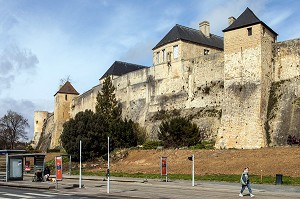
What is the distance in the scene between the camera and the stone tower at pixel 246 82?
113 feet

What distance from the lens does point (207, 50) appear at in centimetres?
5006

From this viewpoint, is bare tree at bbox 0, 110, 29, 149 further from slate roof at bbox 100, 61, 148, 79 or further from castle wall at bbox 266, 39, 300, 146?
castle wall at bbox 266, 39, 300, 146

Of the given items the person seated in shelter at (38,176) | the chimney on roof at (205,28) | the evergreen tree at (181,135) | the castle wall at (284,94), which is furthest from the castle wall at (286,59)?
the person seated in shelter at (38,176)

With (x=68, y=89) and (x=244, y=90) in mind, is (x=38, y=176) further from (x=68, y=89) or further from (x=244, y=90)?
(x=68, y=89)

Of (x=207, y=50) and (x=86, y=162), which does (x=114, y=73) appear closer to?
(x=207, y=50)

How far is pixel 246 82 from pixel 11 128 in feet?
211

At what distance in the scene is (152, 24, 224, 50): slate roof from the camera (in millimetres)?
48156

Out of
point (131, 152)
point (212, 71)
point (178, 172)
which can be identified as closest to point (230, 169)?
point (178, 172)

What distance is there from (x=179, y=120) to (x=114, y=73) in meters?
25.6

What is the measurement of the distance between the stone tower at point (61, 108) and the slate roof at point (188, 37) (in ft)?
92.4

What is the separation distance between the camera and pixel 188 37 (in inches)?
1907

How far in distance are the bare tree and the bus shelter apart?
194 ft

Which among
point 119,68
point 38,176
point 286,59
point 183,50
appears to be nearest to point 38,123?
point 119,68

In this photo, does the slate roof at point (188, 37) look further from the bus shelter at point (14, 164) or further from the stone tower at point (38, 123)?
the stone tower at point (38, 123)
